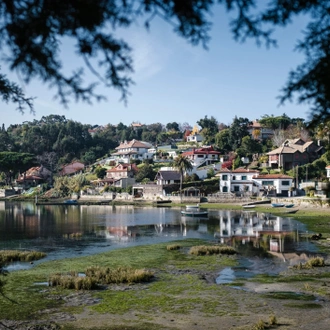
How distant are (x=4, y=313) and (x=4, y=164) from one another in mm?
124717

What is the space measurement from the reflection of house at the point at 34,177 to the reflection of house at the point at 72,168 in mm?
5013

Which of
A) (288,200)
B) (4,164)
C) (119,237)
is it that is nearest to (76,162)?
(4,164)

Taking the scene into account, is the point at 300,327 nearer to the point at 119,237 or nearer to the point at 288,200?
the point at 119,237

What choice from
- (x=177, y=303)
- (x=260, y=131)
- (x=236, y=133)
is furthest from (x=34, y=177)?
(x=177, y=303)

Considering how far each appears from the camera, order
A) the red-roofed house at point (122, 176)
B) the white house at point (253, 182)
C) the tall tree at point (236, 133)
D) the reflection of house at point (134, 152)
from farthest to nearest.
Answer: the reflection of house at point (134, 152) → the tall tree at point (236, 133) → the red-roofed house at point (122, 176) → the white house at point (253, 182)

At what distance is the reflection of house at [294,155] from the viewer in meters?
100

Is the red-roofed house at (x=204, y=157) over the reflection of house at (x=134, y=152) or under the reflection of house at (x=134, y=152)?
under

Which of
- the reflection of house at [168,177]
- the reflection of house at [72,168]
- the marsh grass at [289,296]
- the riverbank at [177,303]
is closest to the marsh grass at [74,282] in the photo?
the riverbank at [177,303]

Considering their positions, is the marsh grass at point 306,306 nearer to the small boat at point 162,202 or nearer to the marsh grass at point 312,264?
the marsh grass at point 312,264

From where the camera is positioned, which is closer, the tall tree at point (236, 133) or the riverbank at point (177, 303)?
the riverbank at point (177, 303)

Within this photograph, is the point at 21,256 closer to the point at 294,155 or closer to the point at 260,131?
the point at 294,155

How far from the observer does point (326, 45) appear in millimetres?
6129

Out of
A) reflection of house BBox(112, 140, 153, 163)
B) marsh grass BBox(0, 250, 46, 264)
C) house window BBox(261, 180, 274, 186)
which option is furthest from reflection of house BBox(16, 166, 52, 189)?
marsh grass BBox(0, 250, 46, 264)

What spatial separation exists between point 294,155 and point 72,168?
8396 centimetres
